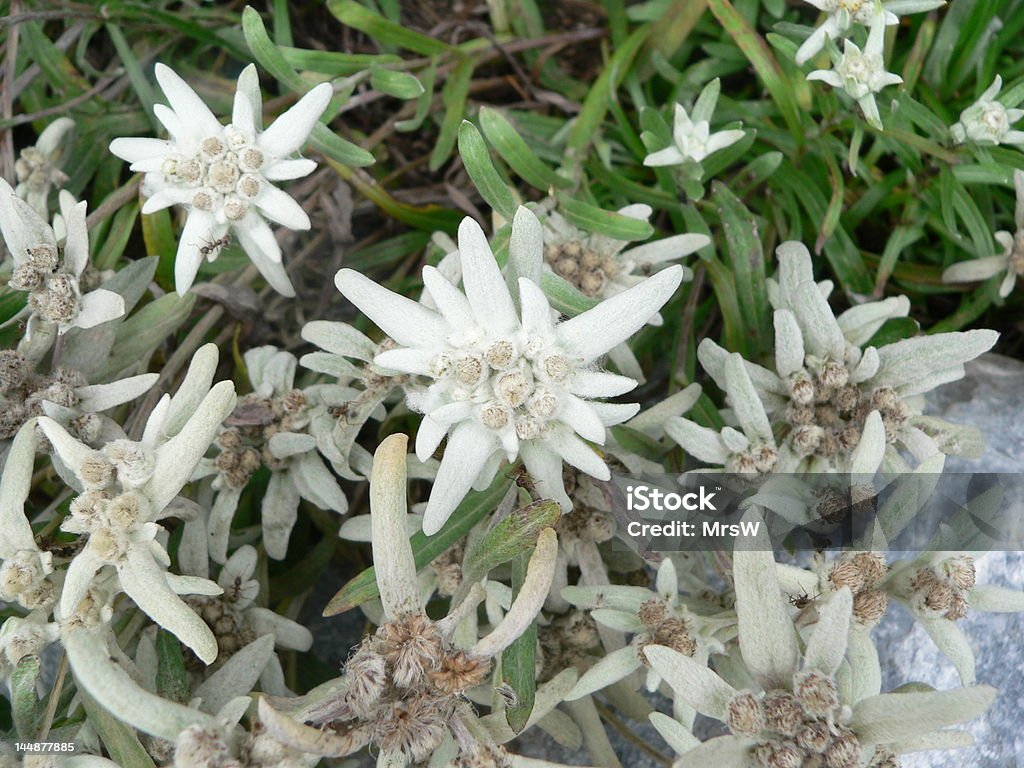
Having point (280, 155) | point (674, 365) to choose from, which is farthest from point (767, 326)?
point (280, 155)

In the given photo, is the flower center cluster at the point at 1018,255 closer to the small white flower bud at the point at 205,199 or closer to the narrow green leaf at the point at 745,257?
the narrow green leaf at the point at 745,257

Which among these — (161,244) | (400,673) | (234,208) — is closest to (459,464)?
(400,673)

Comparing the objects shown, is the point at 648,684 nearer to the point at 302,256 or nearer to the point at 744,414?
the point at 744,414

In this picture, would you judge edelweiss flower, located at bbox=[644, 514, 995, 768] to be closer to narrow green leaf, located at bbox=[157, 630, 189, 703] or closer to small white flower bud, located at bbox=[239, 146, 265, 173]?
narrow green leaf, located at bbox=[157, 630, 189, 703]

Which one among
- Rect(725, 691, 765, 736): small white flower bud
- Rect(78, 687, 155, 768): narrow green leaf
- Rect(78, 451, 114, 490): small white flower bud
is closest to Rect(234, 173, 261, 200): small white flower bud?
Rect(78, 451, 114, 490): small white flower bud

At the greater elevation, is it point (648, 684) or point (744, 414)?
point (744, 414)

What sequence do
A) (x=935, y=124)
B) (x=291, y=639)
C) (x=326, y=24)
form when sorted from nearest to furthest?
(x=291, y=639) < (x=935, y=124) < (x=326, y=24)
